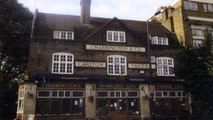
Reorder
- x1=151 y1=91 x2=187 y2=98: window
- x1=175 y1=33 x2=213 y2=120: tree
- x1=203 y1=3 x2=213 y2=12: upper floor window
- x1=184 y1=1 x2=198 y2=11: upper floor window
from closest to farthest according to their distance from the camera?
1. x1=175 y1=33 x2=213 y2=120: tree
2. x1=151 y1=91 x2=187 y2=98: window
3. x1=184 y1=1 x2=198 y2=11: upper floor window
4. x1=203 y1=3 x2=213 y2=12: upper floor window

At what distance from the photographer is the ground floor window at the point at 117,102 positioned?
29047mm

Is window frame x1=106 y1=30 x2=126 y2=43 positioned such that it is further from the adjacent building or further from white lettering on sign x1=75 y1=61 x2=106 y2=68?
the adjacent building

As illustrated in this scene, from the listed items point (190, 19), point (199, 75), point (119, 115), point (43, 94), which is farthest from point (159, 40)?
point (43, 94)

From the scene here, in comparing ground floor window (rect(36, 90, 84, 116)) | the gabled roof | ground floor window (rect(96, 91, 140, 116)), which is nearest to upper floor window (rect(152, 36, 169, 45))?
the gabled roof

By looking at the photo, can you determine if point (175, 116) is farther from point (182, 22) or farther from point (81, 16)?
point (81, 16)

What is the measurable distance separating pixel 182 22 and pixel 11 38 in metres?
22.6

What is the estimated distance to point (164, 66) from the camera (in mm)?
32969

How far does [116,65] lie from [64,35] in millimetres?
6710

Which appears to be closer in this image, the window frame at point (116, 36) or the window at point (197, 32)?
the window frame at point (116, 36)

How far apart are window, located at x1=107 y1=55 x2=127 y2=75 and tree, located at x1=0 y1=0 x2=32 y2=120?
13.2 meters

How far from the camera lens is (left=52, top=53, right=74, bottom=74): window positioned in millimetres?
29031

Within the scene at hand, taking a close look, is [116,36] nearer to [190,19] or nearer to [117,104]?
[117,104]

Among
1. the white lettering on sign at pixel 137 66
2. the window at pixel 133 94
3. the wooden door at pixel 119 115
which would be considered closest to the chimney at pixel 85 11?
the white lettering on sign at pixel 137 66

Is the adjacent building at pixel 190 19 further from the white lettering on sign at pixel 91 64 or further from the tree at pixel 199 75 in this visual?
the white lettering on sign at pixel 91 64
